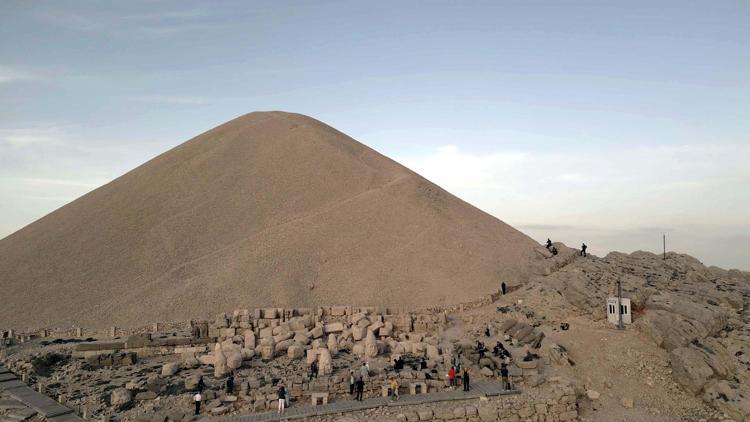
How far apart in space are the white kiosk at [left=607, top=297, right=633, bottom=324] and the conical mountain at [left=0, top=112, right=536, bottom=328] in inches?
284

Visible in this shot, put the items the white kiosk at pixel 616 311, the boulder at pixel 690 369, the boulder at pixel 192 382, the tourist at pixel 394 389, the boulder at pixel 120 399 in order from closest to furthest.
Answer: the boulder at pixel 120 399, the tourist at pixel 394 389, the boulder at pixel 192 382, the boulder at pixel 690 369, the white kiosk at pixel 616 311

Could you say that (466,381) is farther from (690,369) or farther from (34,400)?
(34,400)

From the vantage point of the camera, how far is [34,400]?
16.4 m

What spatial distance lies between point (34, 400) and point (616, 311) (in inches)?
787

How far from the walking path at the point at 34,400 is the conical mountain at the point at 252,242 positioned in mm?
7823

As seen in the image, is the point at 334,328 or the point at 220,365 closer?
the point at 220,365

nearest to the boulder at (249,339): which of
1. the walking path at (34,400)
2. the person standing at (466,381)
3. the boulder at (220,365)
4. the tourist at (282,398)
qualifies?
the boulder at (220,365)

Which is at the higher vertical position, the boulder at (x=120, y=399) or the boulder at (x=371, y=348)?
the boulder at (x=371, y=348)

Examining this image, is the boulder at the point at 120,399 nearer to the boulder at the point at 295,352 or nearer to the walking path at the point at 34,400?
the walking path at the point at 34,400

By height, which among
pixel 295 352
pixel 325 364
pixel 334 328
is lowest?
Answer: pixel 325 364

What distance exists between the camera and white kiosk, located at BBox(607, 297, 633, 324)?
2181 cm

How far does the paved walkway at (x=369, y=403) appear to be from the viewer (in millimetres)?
15211

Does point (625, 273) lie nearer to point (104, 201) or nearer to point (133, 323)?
point (133, 323)

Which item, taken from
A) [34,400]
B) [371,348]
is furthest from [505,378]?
[34,400]
